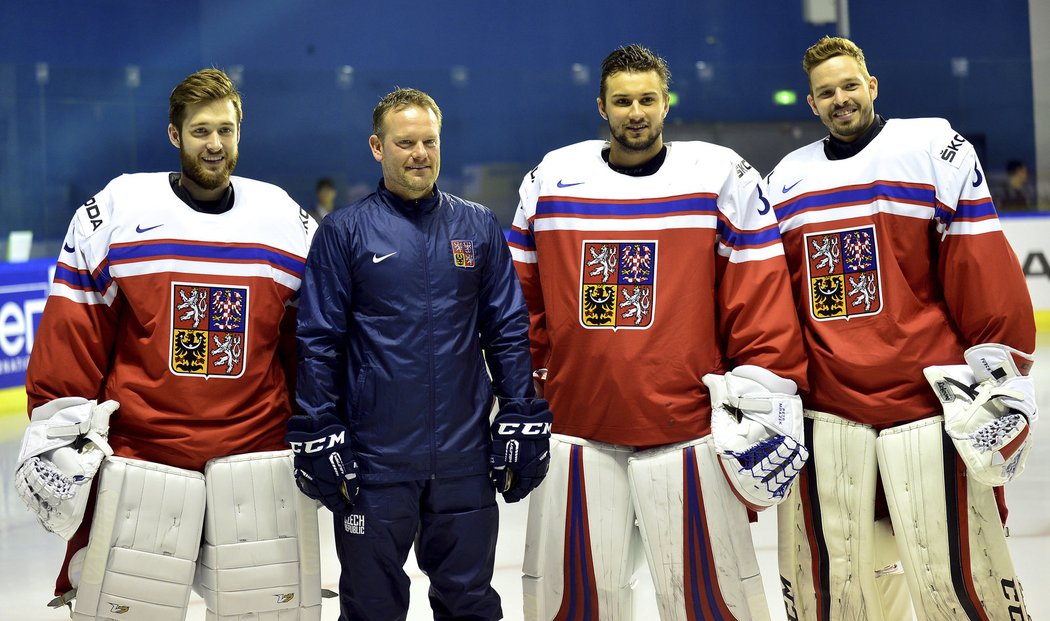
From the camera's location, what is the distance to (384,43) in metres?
12.2

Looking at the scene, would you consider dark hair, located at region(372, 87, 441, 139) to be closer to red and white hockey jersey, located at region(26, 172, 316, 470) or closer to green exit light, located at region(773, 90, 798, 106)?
red and white hockey jersey, located at region(26, 172, 316, 470)

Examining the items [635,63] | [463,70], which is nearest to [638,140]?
[635,63]

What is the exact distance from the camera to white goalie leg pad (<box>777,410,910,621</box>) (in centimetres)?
298

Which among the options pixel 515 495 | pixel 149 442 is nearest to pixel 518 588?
pixel 515 495

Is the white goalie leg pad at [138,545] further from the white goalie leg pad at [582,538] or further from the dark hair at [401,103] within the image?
the dark hair at [401,103]

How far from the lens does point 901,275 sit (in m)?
2.96

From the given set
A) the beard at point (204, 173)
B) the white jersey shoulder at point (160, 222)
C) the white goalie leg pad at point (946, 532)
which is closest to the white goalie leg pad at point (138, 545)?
the white jersey shoulder at point (160, 222)

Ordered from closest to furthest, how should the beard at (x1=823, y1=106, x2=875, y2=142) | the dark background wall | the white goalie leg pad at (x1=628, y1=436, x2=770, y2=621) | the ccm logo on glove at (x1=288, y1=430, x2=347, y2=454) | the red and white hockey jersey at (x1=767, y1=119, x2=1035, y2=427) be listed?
1. the ccm logo on glove at (x1=288, y1=430, x2=347, y2=454)
2. the white goalie leg pad at (x1=628, y1=436, x2=770, y2=621)
3. the red and white hockey jersey at (x1=767, y1=119, x2=1035, y2=427)
4. the beard at (x1=823, y1=106, x2=875, y2=142)
5. the dark background wall

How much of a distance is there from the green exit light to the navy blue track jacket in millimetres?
9445

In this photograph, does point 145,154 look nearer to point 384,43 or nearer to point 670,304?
point 384,43

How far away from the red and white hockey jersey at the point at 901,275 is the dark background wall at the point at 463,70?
8.51 meters

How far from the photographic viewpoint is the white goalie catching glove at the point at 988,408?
2830 mm

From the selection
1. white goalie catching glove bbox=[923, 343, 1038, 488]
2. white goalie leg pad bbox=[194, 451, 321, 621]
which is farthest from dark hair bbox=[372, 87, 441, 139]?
white goalie catching glove bbox=[923, 343, 1038, 488]

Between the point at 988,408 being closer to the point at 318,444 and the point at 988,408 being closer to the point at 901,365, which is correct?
the point at 901,365
